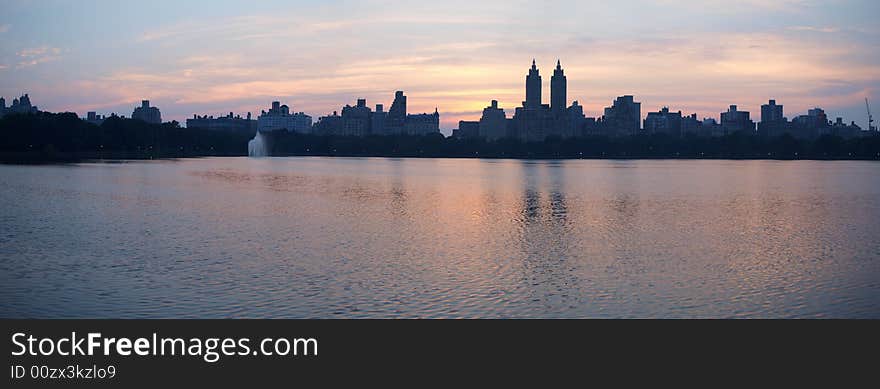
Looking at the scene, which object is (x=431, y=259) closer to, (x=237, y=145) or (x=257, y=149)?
(x=257, y=149)

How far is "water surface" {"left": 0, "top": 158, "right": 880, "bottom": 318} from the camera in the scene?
14141 millimetres

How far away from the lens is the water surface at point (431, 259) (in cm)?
1414

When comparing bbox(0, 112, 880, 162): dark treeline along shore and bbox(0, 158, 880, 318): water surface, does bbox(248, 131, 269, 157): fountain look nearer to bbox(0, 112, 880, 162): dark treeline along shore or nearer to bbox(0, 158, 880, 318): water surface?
bbox(0, 112, 880, 162): dark treeline along shore


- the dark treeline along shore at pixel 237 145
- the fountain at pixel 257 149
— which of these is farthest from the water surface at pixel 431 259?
the fountain at pixel 257 149

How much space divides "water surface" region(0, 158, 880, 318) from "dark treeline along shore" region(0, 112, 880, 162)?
9446cm

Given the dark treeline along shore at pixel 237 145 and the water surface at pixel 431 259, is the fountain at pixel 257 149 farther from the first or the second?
the water surface at pixel 431 259

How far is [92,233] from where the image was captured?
76.6 ft

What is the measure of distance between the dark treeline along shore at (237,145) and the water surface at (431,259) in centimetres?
9446

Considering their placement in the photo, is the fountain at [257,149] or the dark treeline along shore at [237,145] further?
the fountain at [257,149]

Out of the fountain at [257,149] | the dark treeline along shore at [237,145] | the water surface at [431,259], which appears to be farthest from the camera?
the fountain at [257,149]

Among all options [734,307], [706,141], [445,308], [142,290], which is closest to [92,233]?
[142,290]

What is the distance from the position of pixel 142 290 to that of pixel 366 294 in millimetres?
4267

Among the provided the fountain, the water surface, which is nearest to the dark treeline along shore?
the fountain
